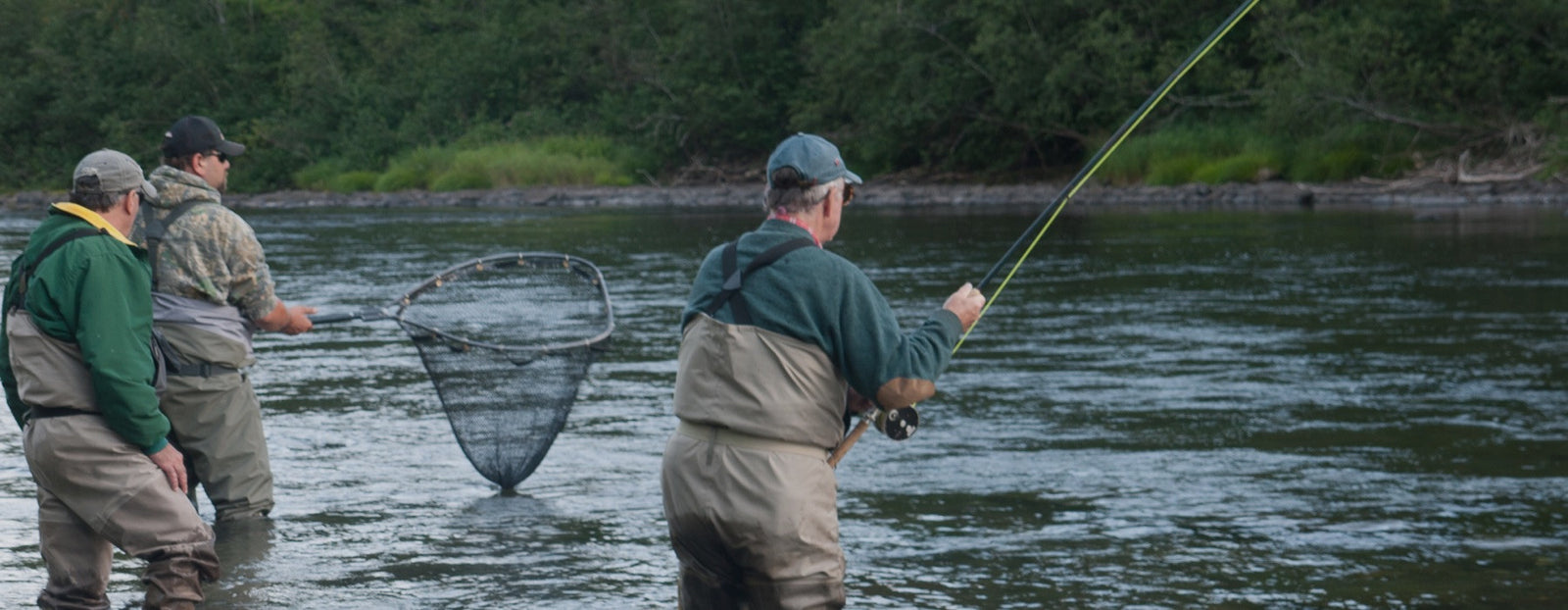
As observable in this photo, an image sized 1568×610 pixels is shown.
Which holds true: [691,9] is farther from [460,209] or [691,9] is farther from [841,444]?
[841,444]

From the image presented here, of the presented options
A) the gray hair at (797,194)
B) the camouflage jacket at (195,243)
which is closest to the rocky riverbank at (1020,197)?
the camouflage jacket at (195,243)

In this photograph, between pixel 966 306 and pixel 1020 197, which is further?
pixel 1020 197

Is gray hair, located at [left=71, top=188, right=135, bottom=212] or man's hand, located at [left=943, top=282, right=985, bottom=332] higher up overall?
gray hair, located at [left=71, top=188, right=135, bottom=212]

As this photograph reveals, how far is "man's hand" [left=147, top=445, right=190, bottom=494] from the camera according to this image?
549 centimetres

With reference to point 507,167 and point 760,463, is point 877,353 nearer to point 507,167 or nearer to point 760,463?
point 760,463

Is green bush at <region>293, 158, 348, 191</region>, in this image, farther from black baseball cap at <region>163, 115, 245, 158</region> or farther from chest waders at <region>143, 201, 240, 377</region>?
chest waders at <region>143, 201, 240, 377</region>

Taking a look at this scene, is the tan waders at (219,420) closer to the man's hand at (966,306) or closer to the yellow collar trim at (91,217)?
the yellow collar trim at (91,217)

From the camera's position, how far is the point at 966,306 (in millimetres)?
4816

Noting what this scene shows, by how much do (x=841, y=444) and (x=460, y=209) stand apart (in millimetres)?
41882

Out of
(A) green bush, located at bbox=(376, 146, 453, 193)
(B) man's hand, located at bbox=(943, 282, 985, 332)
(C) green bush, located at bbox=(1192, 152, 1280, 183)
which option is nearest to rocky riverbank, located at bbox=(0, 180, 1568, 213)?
(C) green bush, located at bbox=(1192, 152, 1280, 183)

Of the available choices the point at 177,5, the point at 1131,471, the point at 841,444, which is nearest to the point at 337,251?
the point at 1131,471

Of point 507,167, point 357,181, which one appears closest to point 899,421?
point 507,167

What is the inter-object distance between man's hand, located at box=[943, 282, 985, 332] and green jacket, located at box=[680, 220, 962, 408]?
26 cm

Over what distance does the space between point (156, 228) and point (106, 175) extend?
129 centimetres
